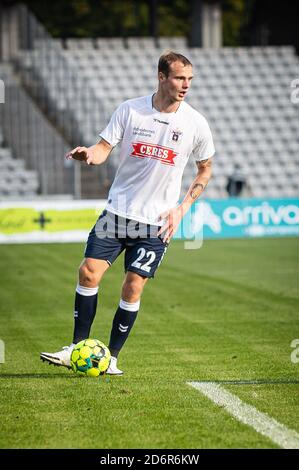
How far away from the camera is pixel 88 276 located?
26.4ft

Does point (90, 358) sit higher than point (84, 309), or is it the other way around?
point (84, 309)

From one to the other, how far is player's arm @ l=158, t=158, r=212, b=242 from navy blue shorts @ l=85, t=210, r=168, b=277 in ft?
0.31

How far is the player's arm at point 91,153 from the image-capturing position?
7.71 metres

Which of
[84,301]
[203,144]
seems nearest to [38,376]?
[84,301]

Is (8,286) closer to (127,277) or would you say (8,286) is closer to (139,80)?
(127,277)

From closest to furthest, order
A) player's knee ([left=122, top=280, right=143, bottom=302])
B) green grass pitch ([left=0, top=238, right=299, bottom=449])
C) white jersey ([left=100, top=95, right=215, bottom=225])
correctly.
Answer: green grass pitch ([left=0, top=238, right=299, bottom=449]), white jersey ([left=100, top=95, right=215, bottom=225]), player's knee ([left=122, top=280, right=143, bottom=302])

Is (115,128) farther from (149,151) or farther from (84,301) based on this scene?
(84,301)

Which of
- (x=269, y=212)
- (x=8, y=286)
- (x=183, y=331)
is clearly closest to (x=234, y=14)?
(x=269, y=212)

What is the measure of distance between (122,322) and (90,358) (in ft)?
1.65

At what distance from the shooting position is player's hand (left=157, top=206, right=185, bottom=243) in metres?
8.05

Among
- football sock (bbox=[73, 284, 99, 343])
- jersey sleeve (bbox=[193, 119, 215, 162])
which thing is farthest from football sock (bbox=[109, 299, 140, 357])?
jersey sleeve (bbox=[193, 119, 215, 162])

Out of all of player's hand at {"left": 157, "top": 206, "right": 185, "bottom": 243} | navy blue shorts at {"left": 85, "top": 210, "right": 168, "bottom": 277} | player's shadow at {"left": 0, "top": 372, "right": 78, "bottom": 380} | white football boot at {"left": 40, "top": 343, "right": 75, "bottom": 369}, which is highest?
player's hand at {"left": 157, "top": 206, "right": 185, "bottom": 243}

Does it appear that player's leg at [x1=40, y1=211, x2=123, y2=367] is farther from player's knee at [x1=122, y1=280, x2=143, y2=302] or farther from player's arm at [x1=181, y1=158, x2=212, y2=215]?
player's arm at [x1=181, y1=158, x2=212, y2=215]

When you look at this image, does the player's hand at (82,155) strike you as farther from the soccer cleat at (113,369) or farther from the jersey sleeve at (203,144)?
the soccer cleat at (113,369)
